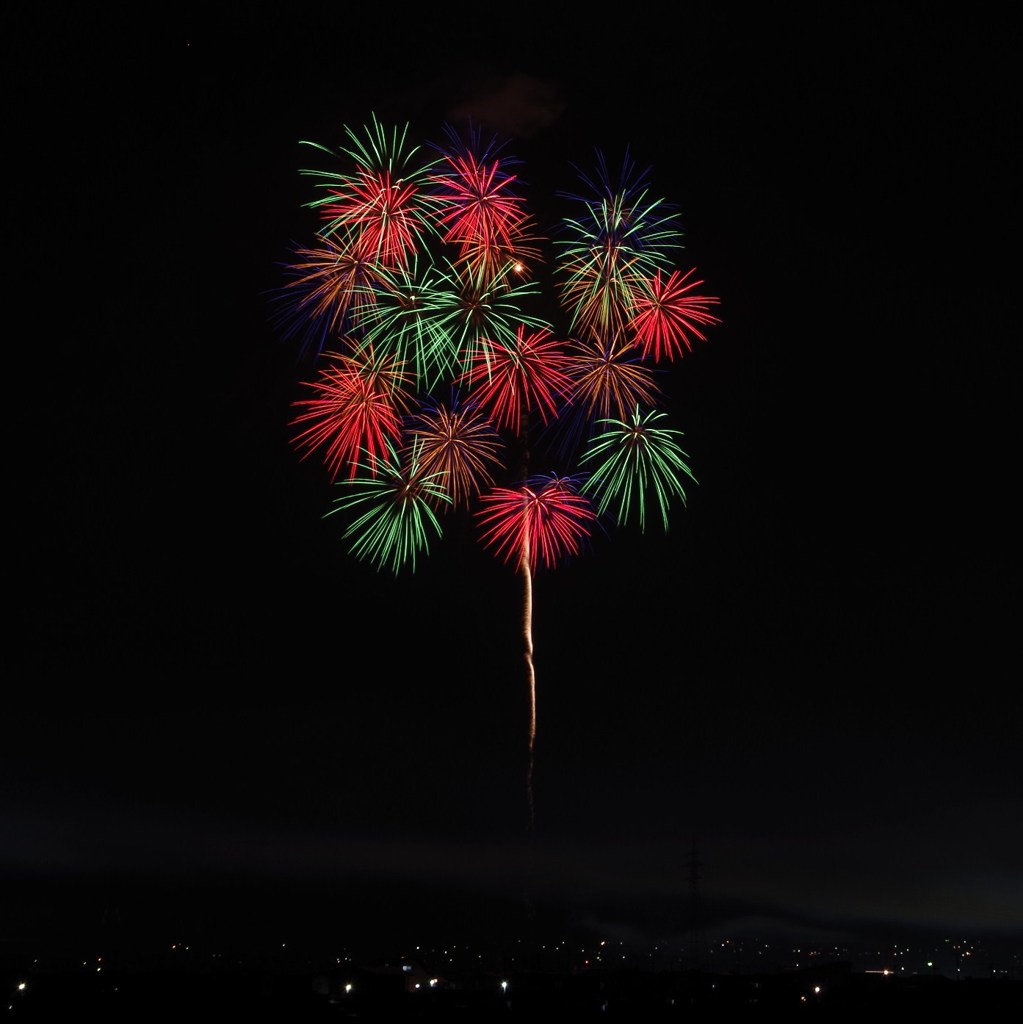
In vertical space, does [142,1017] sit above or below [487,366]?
below

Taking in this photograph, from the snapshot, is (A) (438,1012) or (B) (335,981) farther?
(B) (335,981)

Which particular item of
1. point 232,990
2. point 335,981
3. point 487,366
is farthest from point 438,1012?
point 487,366

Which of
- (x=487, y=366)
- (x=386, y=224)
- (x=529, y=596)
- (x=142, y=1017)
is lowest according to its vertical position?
(x=142, y=1017)

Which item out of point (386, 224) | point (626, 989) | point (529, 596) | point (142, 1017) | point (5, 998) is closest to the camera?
point (386, 224)

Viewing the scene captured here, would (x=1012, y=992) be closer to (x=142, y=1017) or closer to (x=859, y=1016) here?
(x=859, y=1016)

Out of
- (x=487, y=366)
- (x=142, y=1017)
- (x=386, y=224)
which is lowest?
(x=142, y=1017)

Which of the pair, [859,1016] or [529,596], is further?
[859,1016]

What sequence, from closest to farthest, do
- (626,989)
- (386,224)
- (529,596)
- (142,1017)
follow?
(386,224) → (529,596) → (142,1017) → (626,989)

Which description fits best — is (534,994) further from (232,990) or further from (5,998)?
(5,998)

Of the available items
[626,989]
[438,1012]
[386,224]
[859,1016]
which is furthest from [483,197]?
[626,989]
